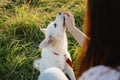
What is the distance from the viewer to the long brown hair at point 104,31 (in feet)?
5.09

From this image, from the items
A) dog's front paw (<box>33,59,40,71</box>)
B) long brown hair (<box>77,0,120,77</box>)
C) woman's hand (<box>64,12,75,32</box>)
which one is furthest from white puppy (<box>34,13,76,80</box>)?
long brown hair (<box>77,0,120,77</box>)

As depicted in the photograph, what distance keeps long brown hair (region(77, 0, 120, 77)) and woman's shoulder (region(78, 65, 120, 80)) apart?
0.03 m

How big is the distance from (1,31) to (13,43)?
0.28 metres

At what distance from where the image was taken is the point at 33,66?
401cm

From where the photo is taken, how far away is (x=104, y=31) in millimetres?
1586

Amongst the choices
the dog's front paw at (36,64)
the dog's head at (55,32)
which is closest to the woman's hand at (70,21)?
the dog's head at (55,32)

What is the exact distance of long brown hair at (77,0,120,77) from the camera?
1.55 m

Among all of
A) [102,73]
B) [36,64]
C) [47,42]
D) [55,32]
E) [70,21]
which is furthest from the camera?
[36,64]

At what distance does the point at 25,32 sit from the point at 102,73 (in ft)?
9.88

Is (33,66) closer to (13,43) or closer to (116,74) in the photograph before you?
(13,43)

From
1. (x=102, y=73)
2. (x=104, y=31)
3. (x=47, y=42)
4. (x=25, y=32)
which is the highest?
(x=104, y=31)

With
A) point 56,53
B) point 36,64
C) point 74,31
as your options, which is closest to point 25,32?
point 36,64

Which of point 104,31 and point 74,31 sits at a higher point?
point 104,31

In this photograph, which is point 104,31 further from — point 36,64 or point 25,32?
point 25,32
